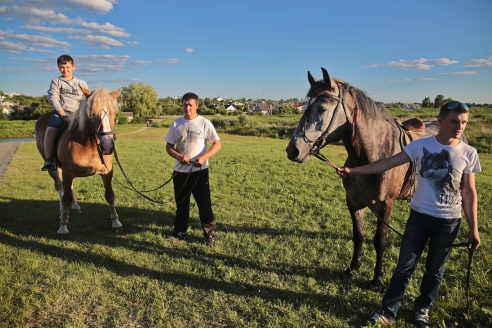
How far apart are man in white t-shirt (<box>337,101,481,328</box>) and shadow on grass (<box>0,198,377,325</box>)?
0.59 m

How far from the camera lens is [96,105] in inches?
182

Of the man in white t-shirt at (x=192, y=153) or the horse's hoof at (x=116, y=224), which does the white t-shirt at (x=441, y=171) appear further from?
the horse's hoof at (x=116, y=224)

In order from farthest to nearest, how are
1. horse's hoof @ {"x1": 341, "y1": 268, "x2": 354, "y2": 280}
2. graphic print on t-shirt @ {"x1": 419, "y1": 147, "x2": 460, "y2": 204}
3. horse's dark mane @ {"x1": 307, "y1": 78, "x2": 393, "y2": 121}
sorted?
horse's hoof @ {"x1": 341, "y1": 268, "x2": 354, "y2": 280}
horse's dark mane @ {"x1": 307, "y1": 78, "x2": 393, "y2": 121}
graphic print on t-shirt @ {"x1": 419, "y1": 147, "x2": 460, "y2": 204}

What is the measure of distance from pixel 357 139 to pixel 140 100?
72.9 meters

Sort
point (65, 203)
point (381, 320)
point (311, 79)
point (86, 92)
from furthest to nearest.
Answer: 1. point (65, 203)
2. point (86, 92)
3. point (311, 79)
4. point (381, 320)

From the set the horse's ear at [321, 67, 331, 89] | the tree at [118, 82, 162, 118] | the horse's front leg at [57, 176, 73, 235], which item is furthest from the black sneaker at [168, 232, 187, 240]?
the tree at [118, 82, 162, 118]

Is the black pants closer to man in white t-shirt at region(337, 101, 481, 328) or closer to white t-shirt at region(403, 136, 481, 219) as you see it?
man in white t-shirt at region(337, 101, 481, 328)

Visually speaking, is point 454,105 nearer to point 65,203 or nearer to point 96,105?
point 96,105

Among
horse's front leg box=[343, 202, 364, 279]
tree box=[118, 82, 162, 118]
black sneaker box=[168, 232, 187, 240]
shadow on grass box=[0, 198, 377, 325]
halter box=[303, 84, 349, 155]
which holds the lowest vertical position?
shadow on grass box=[0, 198, 377, 325]

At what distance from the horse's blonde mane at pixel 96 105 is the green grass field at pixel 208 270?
2.21 metres

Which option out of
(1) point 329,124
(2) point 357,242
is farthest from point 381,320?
(1) point 329,124

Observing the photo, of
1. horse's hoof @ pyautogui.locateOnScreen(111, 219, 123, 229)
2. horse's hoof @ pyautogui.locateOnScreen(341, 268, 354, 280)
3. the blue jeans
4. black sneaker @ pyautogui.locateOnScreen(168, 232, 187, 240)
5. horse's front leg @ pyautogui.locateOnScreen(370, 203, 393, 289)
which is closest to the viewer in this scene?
the blue jeans

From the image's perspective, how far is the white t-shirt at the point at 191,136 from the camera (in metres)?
4.62

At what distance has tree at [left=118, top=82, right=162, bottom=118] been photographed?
68.4 m
